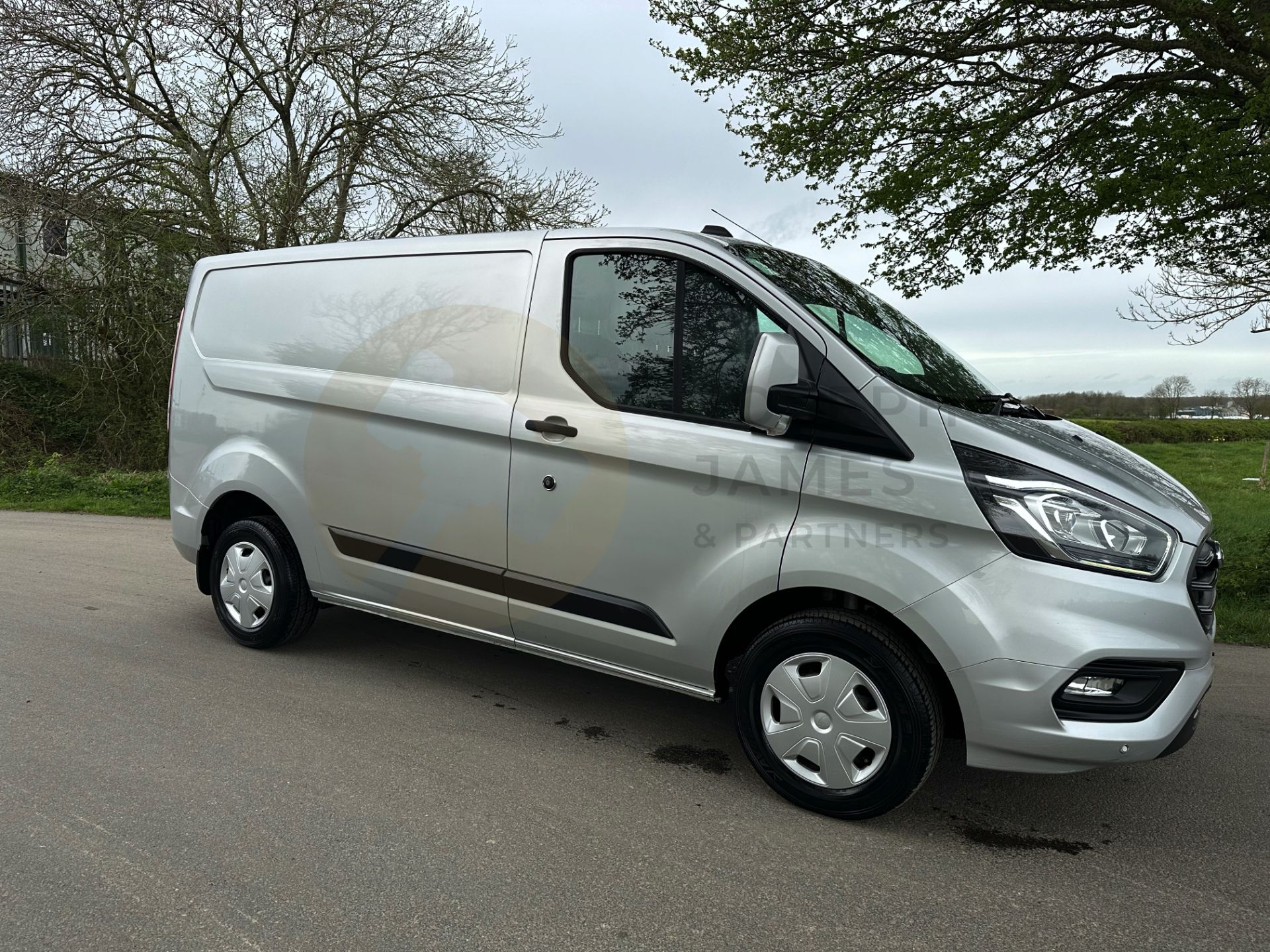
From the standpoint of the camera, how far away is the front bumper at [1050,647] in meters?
2.84

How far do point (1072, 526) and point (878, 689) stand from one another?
81 centimetres

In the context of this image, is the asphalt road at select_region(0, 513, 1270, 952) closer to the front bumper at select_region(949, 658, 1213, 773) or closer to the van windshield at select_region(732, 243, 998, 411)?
the front bumper at select_region(949, 658, 1213, 773)

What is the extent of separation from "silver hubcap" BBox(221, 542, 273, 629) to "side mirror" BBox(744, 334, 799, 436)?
9.59 feet

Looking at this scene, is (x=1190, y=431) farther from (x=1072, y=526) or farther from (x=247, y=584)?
(x=247, y=584)

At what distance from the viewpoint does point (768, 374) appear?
307cm

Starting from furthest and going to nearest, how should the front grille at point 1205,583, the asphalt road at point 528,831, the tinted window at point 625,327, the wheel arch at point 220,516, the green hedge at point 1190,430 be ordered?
the green hedge at point 1190,430
the wheel arch at point 220,516
the tinted window at point 625,327
the front grille at point 1205,583
the asphalt road at point 528,831

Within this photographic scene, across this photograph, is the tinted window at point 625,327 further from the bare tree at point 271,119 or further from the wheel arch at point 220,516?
the bare tree at point 271,119

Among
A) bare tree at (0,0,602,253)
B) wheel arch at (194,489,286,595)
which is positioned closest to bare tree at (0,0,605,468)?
bare tree at (0,0,602,253)

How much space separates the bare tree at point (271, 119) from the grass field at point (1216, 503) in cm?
493

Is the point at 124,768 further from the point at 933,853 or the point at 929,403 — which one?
the point at 929,403

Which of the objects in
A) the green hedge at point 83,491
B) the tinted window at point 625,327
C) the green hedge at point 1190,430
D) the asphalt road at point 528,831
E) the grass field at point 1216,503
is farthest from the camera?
the green hedge at point 1190,430

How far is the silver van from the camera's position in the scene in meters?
2.91

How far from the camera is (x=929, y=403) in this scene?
3141mm

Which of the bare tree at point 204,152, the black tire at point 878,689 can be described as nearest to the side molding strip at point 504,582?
the black tire at point 878,689
